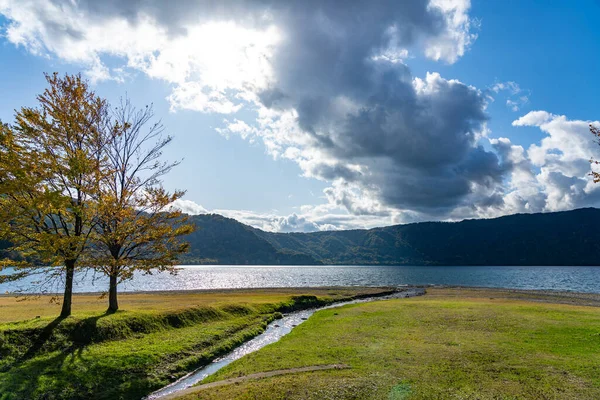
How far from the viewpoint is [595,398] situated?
16.5 meters

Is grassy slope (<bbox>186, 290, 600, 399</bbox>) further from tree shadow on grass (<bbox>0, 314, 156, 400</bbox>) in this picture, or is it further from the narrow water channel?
tree shadow on grass (<bbox>0, 314, 156, 400</bbox>)

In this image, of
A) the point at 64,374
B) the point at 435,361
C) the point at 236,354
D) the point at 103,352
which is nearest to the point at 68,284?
the point at 103,352

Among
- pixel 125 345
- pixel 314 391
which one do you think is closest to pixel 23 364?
pixel 125 345

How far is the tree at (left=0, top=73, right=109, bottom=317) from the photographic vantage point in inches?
→ 944

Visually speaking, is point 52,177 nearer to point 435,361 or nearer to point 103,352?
point 103,352

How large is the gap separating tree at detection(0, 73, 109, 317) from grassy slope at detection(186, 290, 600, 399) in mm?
15312

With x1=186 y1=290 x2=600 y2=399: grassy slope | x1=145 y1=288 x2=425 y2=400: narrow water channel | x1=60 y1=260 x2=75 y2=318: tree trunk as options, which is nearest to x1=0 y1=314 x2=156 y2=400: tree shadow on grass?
x1=145 y1=288 x2=425 y2=400: narrow water channel

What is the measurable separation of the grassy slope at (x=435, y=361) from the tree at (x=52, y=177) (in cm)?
1531

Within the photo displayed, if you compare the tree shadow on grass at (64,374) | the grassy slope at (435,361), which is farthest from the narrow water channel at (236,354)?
the grassy slope at (435,361)

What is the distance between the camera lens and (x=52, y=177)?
85.6 ft

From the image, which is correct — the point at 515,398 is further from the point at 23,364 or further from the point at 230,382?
the point at 23,364

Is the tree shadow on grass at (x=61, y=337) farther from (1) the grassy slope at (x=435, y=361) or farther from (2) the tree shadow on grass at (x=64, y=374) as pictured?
(1) the grassy slope at (x=435, y=361)

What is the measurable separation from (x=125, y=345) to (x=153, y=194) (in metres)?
13.8

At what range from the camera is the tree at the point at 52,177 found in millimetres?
23984
